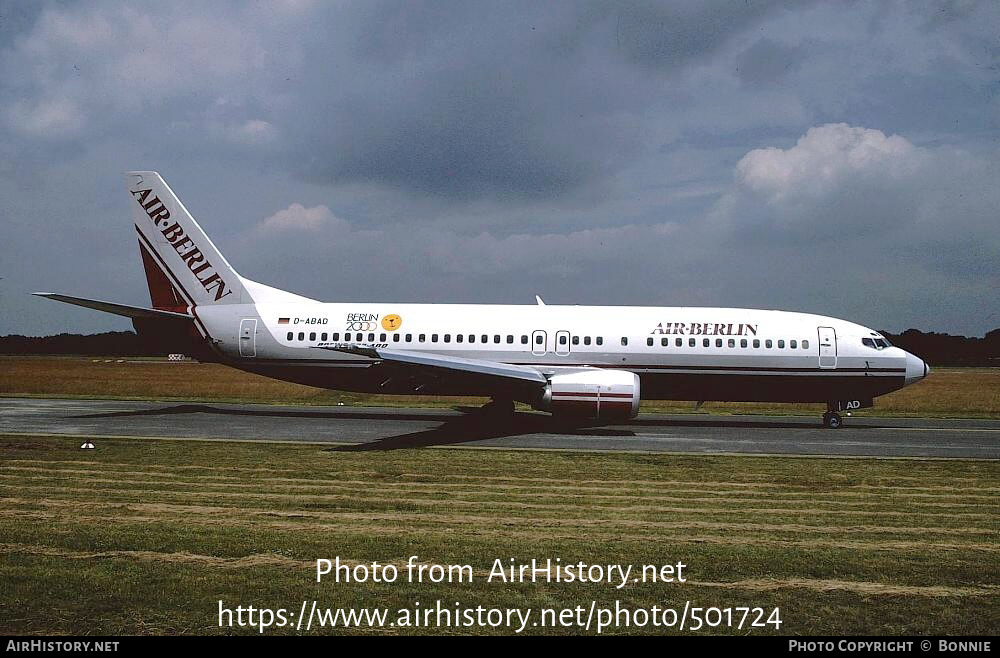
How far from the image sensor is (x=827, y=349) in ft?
78.3

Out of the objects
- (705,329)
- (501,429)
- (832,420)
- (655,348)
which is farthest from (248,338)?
(832,420)

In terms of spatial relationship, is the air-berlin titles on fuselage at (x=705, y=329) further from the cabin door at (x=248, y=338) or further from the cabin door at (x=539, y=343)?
the cabin door at (x=248, y=338)

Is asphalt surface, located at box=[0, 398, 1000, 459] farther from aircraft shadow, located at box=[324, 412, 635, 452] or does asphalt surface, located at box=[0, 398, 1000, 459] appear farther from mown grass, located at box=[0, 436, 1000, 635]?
mown grass, located at box=[0, 436, 1000, 635]

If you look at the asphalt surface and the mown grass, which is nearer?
the mown grass

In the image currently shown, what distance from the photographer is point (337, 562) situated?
7.97 meters

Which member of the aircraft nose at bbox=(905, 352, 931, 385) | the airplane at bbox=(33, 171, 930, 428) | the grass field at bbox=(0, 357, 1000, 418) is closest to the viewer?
the airplane at bbox=(33, 171, 930, 428)

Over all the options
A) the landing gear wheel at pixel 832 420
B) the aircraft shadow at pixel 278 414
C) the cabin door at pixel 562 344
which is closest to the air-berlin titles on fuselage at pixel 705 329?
the cabin door at pixel 562 344

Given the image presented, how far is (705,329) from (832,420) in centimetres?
595

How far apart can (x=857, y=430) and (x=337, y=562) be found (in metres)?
21.6

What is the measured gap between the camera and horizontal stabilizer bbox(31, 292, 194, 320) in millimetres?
21922

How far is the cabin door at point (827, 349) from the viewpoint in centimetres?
2381

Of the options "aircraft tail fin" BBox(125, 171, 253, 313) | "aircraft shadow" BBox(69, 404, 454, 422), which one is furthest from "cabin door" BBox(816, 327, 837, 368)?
"aircraft tail fin" BBox(125, 171, 253, 313)

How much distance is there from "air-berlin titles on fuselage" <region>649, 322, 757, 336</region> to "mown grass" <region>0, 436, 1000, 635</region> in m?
8.11
